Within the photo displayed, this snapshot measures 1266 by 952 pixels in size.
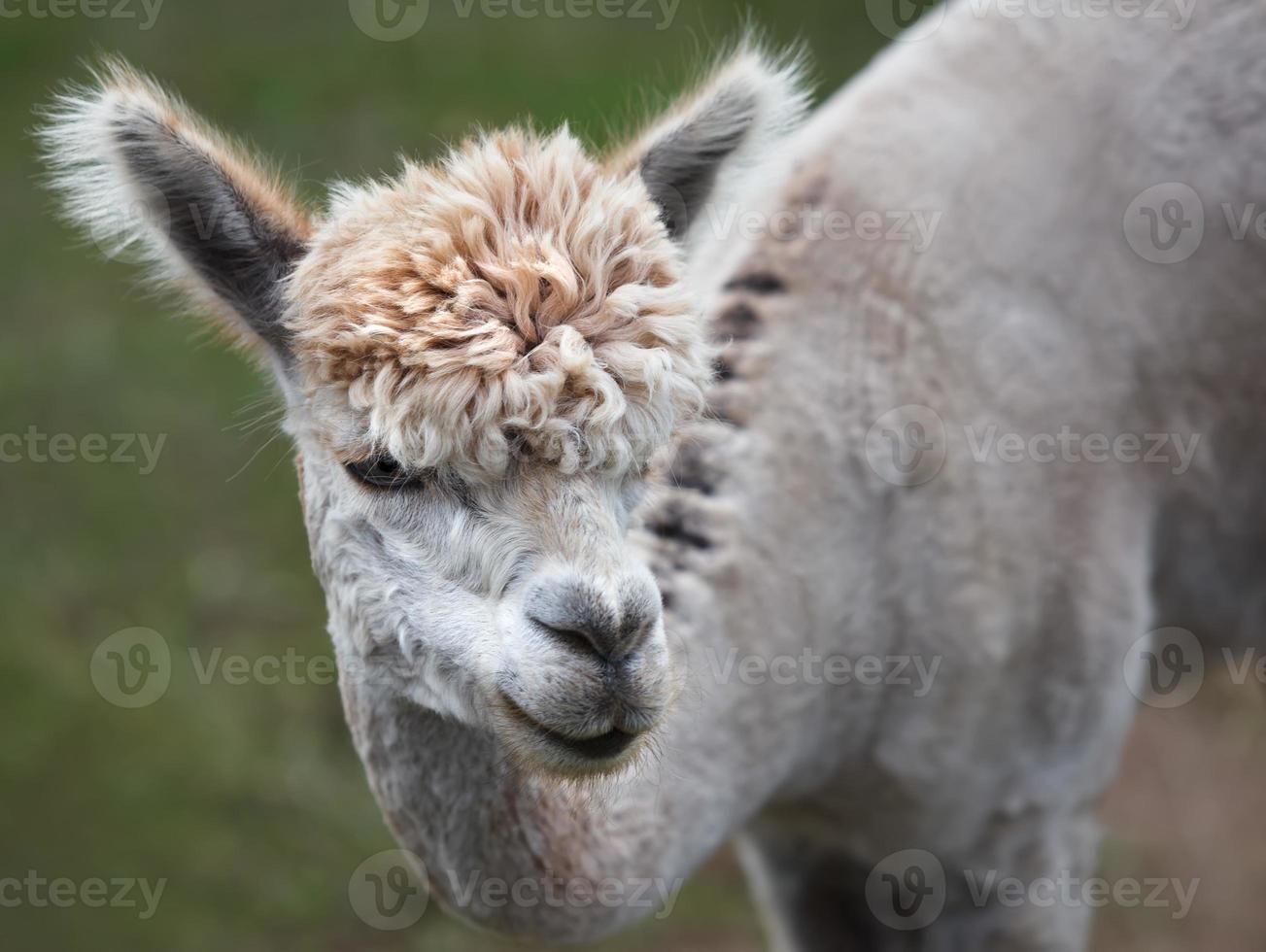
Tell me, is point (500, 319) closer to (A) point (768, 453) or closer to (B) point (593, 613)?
(B) point (593, 613)

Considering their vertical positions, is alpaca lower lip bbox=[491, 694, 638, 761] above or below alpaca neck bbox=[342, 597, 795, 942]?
above

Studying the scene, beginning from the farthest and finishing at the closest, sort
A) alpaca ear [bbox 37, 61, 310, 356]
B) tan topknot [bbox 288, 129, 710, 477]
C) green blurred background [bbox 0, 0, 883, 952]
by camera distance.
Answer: green blurred background [bbox 0, 0, 883, 952]
alpaca ear [bbox 37, 61, 310, 356]
tan topknot [bbox 288, 129, 710, 477]

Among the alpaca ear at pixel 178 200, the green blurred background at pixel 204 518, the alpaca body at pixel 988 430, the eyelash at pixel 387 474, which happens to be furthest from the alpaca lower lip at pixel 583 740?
the green blurred background at pixel 204 518

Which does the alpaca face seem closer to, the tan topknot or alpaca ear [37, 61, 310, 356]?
the tan topknot

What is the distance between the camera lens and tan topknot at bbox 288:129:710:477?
222 cm

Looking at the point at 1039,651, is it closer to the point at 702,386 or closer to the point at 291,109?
the point at 702,386

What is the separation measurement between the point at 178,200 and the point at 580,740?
1289mm

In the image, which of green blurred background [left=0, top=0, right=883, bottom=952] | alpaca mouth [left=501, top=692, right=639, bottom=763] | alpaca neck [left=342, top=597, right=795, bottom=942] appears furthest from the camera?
green blurred background [left=0, top=0, right=883, bottom=952]

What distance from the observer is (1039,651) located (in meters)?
3.68

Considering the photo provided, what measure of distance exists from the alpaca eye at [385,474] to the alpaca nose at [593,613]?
0.32 meters

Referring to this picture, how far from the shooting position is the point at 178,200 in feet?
8.41

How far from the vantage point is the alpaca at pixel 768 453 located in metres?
2.31

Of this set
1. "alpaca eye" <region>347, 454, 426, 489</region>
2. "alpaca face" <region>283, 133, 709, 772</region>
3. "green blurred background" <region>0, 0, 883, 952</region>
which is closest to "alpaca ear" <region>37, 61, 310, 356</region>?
"alpaca face" <region>283, 133, 709, 772</region>

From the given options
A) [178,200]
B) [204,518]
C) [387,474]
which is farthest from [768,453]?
[204,518]
